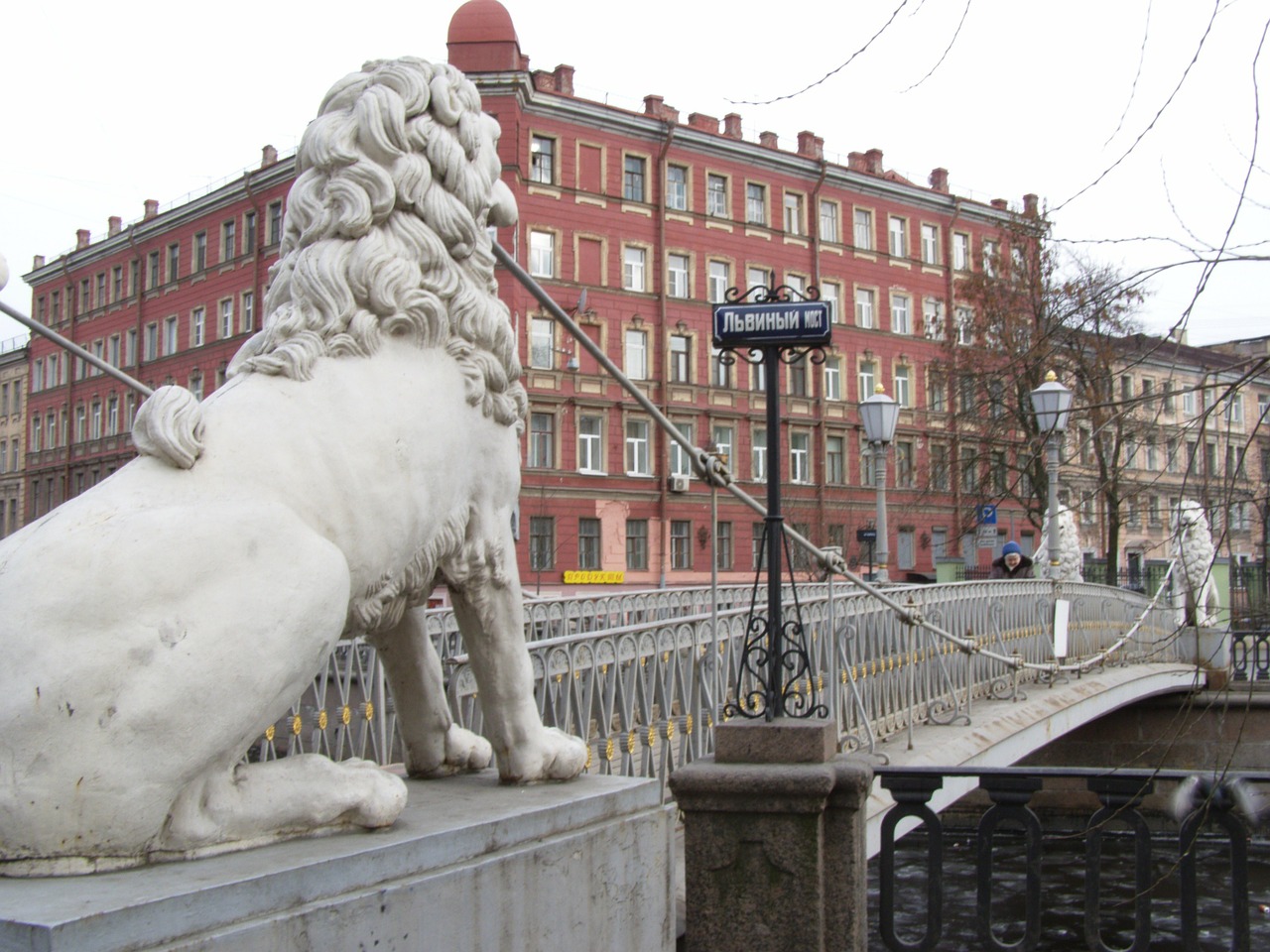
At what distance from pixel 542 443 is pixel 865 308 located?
1343 centimetres

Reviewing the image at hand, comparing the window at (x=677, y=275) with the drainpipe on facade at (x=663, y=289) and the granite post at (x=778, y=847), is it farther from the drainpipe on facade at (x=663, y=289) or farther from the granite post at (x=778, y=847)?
the granite post at (x=778, y=847)

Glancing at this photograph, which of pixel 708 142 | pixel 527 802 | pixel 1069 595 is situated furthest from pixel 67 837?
pixel 708 142

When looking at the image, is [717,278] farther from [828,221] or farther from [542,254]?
[542,254]

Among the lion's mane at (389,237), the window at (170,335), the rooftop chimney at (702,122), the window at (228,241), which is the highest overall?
the rooftop chimney at (702,122)

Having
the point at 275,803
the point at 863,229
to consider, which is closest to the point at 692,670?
the point at 275,803

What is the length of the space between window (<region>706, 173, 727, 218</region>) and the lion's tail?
35.9m

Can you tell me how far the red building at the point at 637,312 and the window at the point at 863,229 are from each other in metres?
0.07

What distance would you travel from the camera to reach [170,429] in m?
2.57

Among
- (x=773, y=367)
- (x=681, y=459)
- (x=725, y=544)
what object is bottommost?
(x=725, y=544)

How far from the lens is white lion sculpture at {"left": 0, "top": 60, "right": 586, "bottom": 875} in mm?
2326

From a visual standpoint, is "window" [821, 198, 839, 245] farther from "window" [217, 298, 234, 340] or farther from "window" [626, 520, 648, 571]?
"window" [217, 298, 234, 340]

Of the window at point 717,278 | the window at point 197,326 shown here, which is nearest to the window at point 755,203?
the window at point 717,278

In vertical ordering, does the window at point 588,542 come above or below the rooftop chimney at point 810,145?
below

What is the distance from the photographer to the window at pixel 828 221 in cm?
4016
